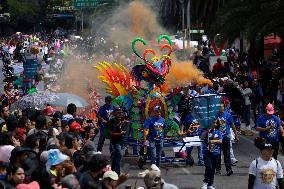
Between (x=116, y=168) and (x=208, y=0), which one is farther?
(x=208, y=0)

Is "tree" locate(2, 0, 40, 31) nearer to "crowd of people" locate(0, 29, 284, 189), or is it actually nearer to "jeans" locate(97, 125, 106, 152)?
"crowd of people" locate(0, 29, 284, 189)

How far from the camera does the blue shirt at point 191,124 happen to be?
17.7 m

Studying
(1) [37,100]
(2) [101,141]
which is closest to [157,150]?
(2) [101,141]

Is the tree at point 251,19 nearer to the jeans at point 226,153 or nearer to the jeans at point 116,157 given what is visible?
the jeans at point 226,153

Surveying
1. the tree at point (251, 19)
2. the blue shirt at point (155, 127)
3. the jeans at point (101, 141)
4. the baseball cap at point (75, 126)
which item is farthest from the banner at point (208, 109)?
the tree at point (251, 19)

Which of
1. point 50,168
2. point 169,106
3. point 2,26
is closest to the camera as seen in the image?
point 50,168

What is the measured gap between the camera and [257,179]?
422 inches

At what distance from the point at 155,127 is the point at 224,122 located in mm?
1401

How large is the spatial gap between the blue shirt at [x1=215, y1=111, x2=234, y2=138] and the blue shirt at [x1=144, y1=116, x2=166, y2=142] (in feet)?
3.75

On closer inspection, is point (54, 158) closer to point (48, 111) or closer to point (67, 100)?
point (48, 111)

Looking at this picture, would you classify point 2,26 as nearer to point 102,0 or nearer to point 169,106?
point 102,0

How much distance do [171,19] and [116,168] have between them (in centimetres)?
2432

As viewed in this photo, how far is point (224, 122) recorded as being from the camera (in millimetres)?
16484

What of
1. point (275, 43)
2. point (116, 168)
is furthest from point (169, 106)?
point (275, 43)
